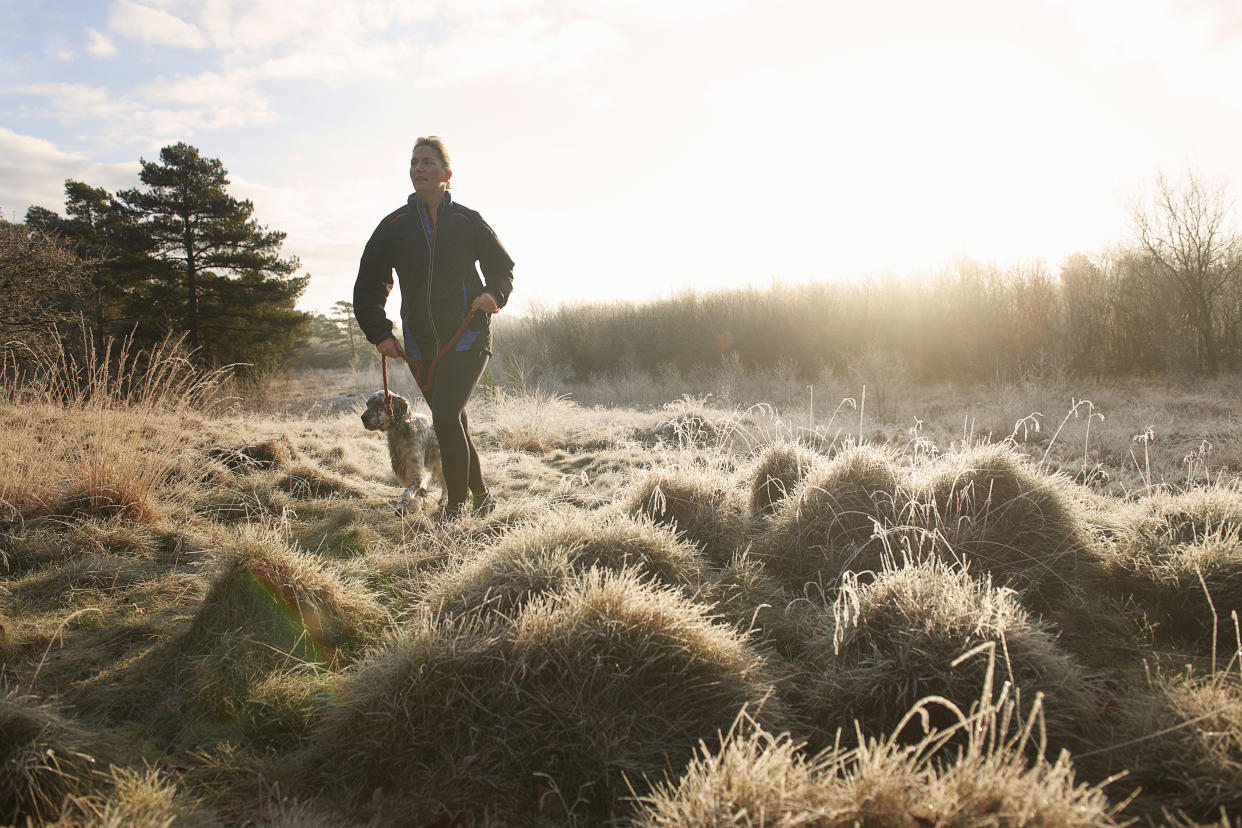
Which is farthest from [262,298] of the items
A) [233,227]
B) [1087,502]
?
[1087,502]

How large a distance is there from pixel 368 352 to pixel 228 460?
37.1 metres

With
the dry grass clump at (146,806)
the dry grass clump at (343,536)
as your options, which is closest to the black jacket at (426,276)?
the dry grass clump at (343,536)

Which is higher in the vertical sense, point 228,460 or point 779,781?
point 228,460

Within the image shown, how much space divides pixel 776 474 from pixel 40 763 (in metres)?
3.68

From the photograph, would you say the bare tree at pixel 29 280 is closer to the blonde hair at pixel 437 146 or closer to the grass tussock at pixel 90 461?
the grass tussock at pixel 90 461

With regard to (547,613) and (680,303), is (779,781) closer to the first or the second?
(547,613)

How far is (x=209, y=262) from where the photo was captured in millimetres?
20391

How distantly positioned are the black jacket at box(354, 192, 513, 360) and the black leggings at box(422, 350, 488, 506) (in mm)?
99

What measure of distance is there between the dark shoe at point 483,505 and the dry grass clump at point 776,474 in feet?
5.56

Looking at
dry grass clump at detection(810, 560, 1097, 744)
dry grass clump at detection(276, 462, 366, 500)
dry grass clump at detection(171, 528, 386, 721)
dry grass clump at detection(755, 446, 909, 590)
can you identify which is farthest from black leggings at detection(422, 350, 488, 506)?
dry grass clump at detection(810, 560, 1097, 744)

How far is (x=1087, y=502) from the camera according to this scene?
13.2ft

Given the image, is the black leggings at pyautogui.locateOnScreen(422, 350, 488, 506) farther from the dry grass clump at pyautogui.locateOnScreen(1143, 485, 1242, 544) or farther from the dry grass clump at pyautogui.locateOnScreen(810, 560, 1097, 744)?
the dry grass clump at pyautogui.locateOnScreen(1143, 485, 1242, 544)

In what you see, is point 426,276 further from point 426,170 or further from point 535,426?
point 535,426

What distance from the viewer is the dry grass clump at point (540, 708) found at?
1.81 meters
